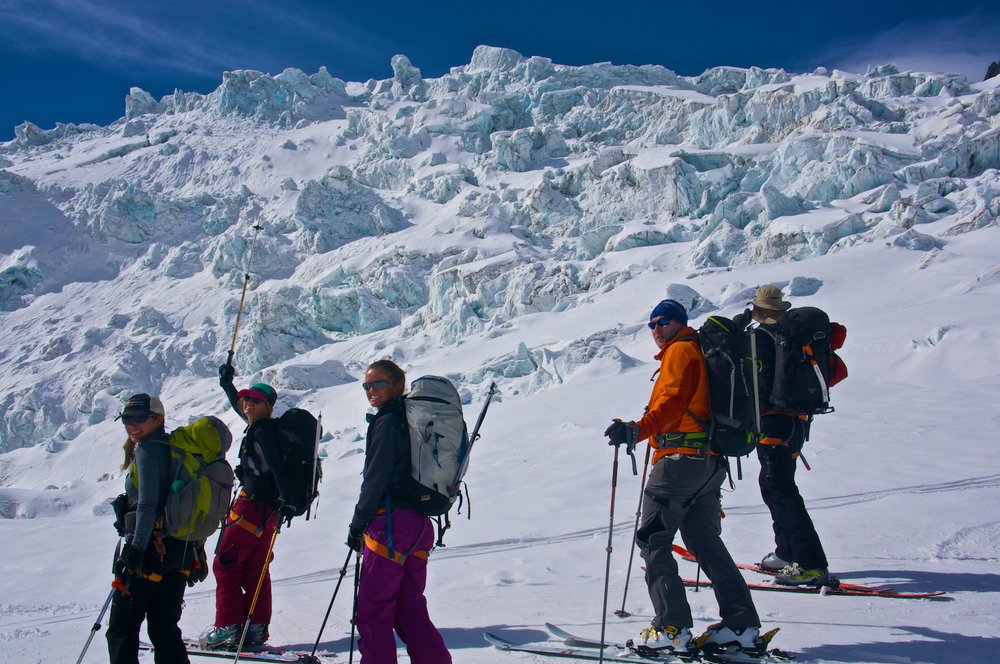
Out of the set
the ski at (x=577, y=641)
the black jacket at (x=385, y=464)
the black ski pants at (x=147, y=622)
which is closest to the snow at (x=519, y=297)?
the ski at (x=577, y=641)

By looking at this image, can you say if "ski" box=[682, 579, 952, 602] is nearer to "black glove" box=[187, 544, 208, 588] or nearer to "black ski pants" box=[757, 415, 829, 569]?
"black ski pants" box=[757, 415, 829, 569]

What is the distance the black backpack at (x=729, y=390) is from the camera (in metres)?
3.16

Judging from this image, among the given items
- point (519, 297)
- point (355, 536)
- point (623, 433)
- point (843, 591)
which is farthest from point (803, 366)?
point (519, 297)

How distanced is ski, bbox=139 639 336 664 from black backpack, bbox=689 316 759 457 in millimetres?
2108

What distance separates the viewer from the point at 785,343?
405 centimetres

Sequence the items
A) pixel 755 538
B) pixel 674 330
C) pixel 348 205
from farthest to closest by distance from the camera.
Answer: pixel 348 205 → pixel 755 538 → pixel 674 330

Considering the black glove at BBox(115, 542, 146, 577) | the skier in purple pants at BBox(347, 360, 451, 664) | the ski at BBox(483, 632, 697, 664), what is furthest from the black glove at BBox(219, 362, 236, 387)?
the ski at BBox(483, 632, 697, 664)

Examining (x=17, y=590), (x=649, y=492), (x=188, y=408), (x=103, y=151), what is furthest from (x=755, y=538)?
(x=103, y=151)

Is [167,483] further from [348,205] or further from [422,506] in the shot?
[348,205]

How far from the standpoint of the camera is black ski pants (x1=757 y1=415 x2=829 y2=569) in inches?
160

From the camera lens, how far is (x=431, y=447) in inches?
113

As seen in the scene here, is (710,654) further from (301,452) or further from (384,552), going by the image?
(301,452)

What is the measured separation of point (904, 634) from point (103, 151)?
70693 millimetres

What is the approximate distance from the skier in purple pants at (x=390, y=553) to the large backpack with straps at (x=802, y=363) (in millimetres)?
2254
